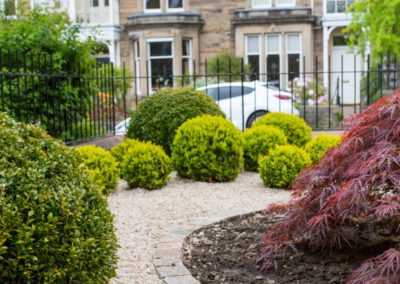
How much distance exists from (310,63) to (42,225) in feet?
81.5

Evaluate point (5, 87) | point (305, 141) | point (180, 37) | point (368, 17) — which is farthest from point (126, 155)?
point (180, 37)

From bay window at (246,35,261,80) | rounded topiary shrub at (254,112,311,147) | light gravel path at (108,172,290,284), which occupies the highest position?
bay window at (246,35,261,80)

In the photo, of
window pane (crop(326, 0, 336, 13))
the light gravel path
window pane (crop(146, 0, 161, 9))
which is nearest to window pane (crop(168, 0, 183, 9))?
window pane (crop(146, 0, 161, 9))

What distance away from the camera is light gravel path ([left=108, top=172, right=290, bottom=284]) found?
4.63 metres

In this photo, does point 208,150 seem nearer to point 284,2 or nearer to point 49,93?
point 49,93

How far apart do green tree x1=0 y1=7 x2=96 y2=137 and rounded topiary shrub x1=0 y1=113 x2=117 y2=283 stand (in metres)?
5.56

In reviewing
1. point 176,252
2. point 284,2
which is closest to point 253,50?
point 284,2

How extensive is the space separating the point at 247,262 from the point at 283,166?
3.40 m

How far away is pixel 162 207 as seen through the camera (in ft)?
22.2

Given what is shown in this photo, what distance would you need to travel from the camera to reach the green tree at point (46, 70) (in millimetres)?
9188

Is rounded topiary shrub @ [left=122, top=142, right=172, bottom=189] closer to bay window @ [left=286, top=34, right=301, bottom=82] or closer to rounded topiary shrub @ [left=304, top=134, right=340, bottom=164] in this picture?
rounded topiary shrub @ [left=304, top=134, right=340, bottom=164]

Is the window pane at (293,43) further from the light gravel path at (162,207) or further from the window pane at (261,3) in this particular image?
the light gravel path at (162,207)

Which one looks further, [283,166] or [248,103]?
[248,103]

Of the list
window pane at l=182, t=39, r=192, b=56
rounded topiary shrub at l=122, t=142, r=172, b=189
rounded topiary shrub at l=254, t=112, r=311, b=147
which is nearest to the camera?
rounded topiary shrub at l=122, t=142, r=172, b=189
